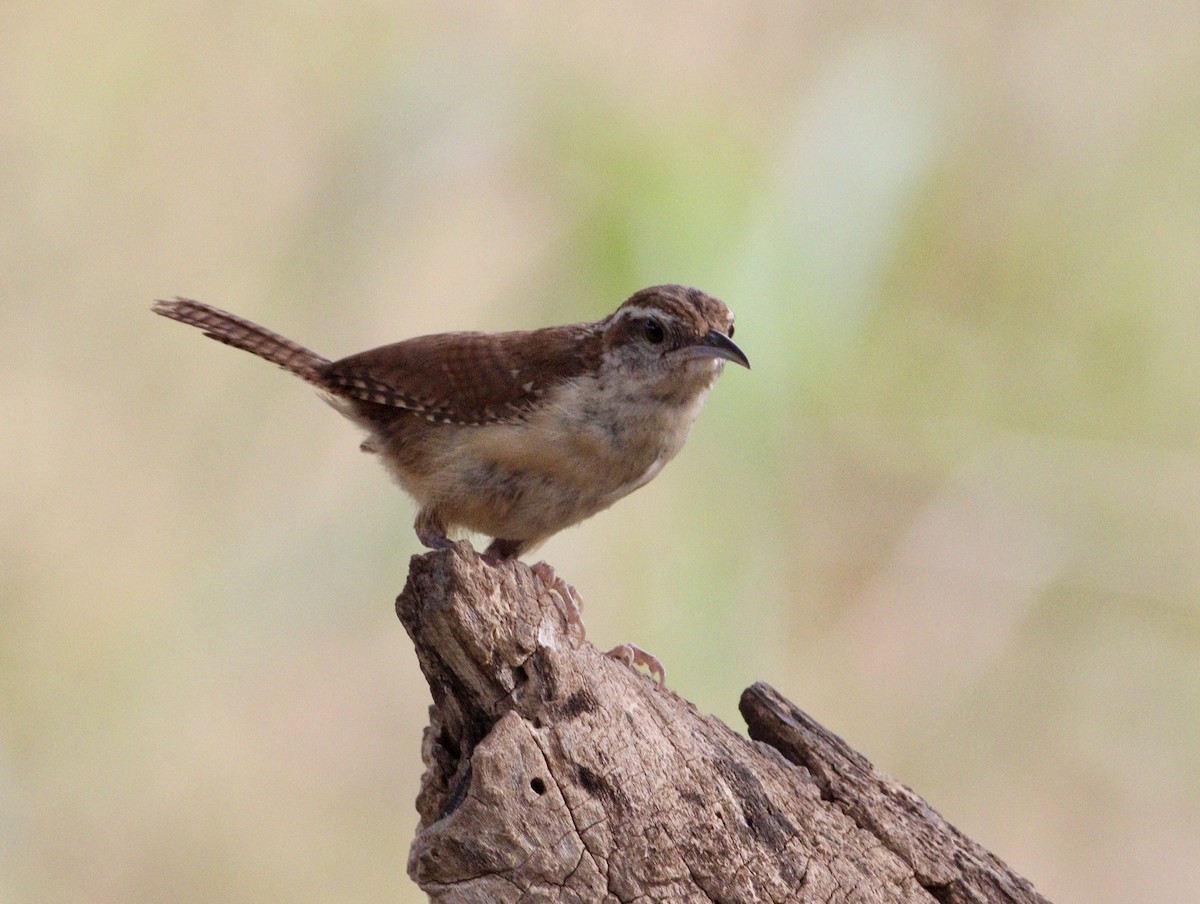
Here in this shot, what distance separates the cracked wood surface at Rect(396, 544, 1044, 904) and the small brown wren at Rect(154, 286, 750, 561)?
776 millimetres

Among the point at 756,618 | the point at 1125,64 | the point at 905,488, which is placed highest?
the point at 1125,64

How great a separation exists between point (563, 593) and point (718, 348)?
75 centimetres

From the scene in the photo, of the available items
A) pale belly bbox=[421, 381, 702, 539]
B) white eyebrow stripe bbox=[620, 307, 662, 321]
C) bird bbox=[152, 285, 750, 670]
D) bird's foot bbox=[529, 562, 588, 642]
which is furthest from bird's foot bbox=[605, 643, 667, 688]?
white eyebrow stripe bbox=[620, 307, 662, 321]

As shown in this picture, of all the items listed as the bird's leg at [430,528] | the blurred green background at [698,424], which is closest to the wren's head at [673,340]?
the bird's leg at [430,528]

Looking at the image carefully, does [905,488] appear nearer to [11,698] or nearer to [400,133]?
[400,133]

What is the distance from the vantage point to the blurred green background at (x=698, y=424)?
418 cm

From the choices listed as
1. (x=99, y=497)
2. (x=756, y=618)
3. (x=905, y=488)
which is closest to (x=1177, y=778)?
(x=905, y=488)

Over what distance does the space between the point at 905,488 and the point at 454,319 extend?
1729mm

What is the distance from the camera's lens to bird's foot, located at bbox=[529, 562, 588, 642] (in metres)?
2.54

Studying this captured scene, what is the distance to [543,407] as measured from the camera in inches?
128

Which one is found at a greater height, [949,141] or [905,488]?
[949,141]

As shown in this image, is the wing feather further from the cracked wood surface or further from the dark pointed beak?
the cracked wood surface

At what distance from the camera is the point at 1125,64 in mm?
4672

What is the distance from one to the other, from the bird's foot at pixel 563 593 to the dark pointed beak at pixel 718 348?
704mm
